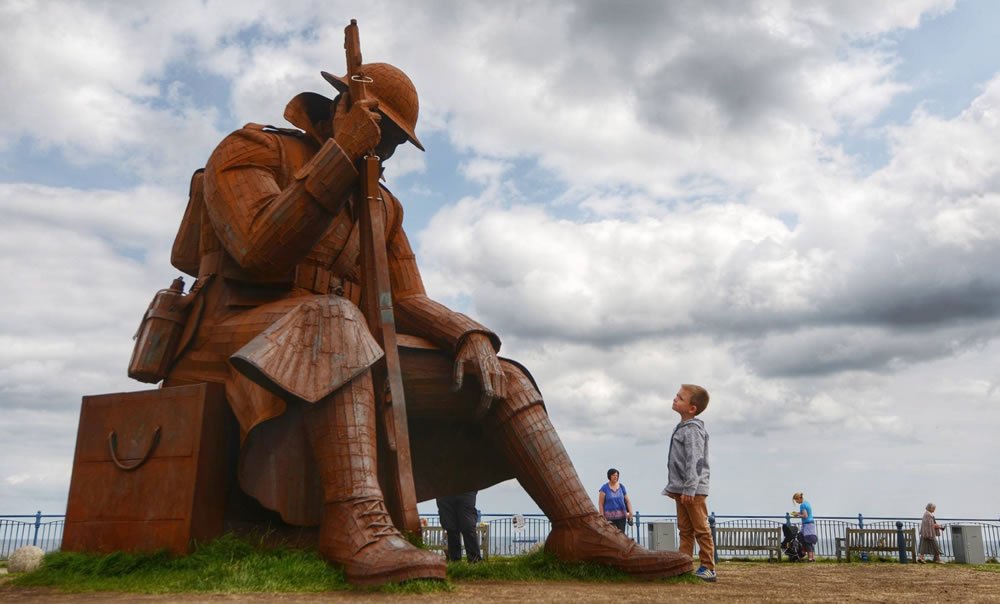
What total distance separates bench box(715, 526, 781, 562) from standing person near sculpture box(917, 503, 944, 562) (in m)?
2.89

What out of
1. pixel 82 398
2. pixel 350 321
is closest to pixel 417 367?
pixel 350 321

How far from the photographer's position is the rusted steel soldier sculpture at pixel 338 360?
169 inches

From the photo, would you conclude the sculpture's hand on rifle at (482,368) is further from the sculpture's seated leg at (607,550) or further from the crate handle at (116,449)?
the crate handle at (116,449)

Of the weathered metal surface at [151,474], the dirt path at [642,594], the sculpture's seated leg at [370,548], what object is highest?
the weathered metal surface at [151,474]

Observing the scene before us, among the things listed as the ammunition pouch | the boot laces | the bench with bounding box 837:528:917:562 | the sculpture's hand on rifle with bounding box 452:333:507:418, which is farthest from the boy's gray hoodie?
the bench with bounding box 837:528:917:562

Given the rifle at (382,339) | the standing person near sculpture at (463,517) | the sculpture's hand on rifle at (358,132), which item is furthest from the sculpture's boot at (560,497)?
the standing person near sculpture at (463,517)

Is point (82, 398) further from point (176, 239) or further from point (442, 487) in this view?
point (442, 487)

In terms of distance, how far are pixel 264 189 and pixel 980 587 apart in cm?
568

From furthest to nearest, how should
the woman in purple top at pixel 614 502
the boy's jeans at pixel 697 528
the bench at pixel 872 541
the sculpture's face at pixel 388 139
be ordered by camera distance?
the bench at pixel 872 541 < the woman in purple top at pixel 614 502 < the boy's jeans at pixel 697 528 < the sculpture's face at pixel 388 139

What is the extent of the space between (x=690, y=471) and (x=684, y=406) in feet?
1.99

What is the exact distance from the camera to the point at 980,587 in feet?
20.3

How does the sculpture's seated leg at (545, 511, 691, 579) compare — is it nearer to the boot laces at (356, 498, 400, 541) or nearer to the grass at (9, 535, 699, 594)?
the grass at (9, 535, 699, 594)

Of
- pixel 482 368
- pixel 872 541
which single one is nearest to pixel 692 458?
pixel 482 368

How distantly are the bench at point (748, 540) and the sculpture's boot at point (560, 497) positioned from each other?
1127 cm
